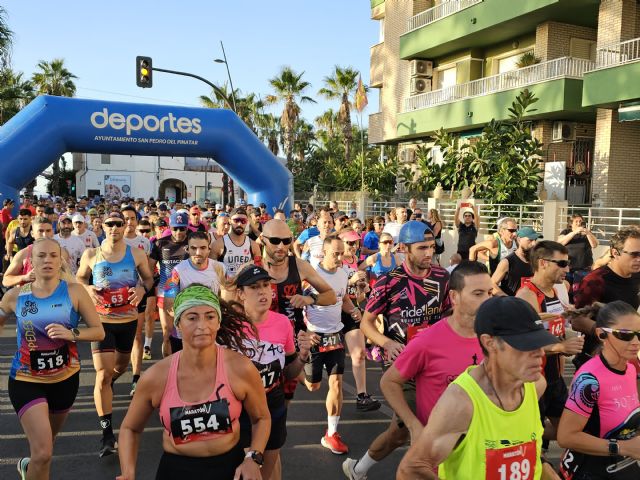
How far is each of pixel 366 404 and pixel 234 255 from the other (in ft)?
8.77

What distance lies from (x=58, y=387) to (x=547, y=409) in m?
3.55

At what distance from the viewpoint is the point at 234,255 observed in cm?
731

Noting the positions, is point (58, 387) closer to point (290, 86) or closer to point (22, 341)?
point (22, 341)

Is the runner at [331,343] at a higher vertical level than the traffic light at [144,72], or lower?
lower

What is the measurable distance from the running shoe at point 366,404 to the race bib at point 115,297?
258 centimetres

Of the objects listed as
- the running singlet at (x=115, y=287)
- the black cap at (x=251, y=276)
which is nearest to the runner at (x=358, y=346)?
the black cap at (x=251, y=276)

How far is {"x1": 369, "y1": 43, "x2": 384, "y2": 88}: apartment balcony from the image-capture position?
28.1 meters

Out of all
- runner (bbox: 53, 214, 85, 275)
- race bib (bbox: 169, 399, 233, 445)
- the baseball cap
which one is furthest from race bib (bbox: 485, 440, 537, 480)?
runner (bbox: 53, 214, 85, 275)

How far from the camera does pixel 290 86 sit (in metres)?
Answer: 36.8

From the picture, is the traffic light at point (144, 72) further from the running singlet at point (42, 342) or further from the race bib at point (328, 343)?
the running singlet at point (42, 342)

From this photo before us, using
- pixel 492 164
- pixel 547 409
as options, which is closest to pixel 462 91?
pixel 492 164

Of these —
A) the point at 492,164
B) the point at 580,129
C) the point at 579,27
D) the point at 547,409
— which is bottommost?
the point at 547,409

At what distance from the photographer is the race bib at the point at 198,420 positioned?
8.55 ft

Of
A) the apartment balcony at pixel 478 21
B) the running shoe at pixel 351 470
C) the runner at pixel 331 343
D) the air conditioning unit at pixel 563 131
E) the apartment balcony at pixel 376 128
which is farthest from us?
the apartment balcony at pixel 376 128
